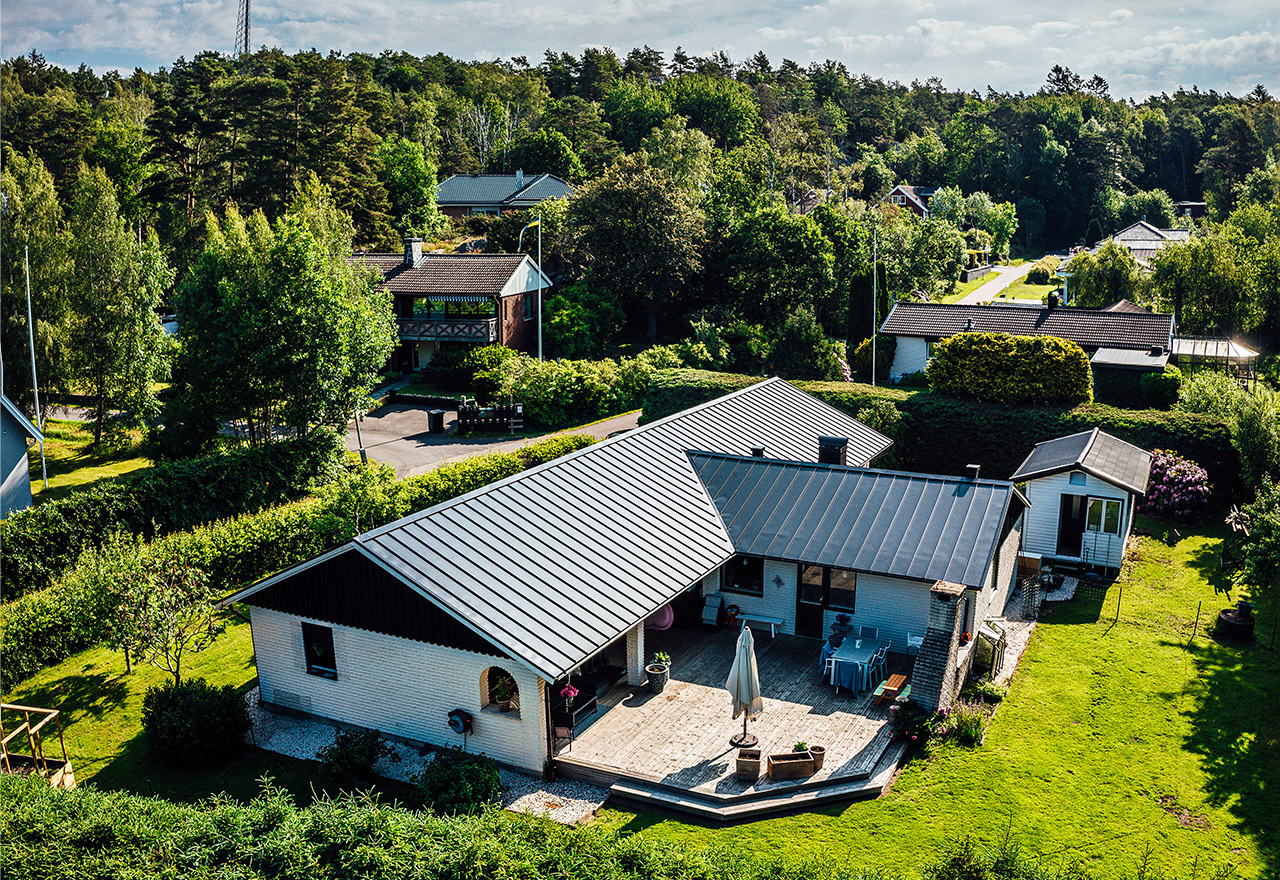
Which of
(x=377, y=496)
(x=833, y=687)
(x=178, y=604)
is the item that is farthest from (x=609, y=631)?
(x=377, y=496)

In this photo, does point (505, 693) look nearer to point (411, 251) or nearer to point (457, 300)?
point (457, 300)

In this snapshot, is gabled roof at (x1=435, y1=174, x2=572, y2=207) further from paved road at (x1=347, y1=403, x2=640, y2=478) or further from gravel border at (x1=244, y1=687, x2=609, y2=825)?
gravel border at (x1=244, y1=687, x2=609, y2=825)

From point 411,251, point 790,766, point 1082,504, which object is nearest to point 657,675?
point 790,766

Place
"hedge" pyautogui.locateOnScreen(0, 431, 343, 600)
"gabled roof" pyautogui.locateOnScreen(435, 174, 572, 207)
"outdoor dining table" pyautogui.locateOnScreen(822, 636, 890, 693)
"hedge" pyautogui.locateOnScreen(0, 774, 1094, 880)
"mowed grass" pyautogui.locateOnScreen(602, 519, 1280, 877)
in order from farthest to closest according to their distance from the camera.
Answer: "gabled roof" pyautogui.locateOnScreen(435, 174, 572, 207)
"hedge" pyautogui.locateOnScreen(0, 431, 343, 600)
"outdoor dining table" pyautogui.locateOnScreen(822, 636, 890, 693)
"mowed grass" pyautogui.locateOnScreen(602, 519, 1280, 877)
"hedge" pyautogui.locateOnScreen(0, 774, 1094, 880)

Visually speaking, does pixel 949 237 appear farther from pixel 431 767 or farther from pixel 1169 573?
pixel 431 767

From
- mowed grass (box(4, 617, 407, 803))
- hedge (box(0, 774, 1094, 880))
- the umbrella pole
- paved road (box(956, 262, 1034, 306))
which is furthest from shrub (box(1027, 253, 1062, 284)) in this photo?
hedge (box(0, 774, 1094, 880))

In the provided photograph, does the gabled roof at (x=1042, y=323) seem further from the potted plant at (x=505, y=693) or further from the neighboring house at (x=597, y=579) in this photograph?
the potted plant at (x=505, y=693)

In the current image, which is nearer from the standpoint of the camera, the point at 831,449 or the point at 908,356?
the point at 831,449
